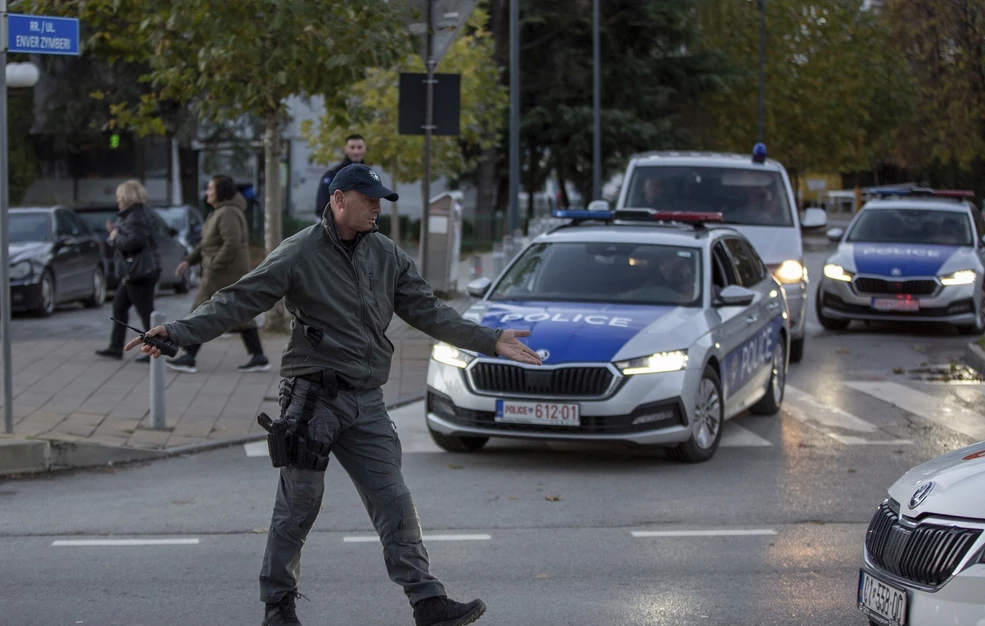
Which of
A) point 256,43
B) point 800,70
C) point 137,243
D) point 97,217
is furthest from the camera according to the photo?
point 800,70

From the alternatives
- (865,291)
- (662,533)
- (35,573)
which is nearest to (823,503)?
(662,533)

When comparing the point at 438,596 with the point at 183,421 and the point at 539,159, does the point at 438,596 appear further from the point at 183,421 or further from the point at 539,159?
the point at 539,159

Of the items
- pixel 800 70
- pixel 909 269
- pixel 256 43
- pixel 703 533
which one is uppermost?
pixel 800 70

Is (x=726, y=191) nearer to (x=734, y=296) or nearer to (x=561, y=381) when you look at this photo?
(x=734, y=296)

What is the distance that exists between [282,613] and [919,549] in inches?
93.7

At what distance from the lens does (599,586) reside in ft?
21.2

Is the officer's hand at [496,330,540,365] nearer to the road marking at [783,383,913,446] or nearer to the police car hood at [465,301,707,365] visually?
the police car hood at [465,301,707,365]

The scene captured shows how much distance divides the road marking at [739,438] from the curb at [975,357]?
187 inches

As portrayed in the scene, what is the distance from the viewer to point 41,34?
9711 millimetres

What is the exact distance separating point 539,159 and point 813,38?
38.4ft

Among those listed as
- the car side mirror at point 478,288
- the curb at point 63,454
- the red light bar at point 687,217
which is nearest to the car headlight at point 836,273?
the red light bar at point 687,217

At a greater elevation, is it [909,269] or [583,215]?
[583,215]

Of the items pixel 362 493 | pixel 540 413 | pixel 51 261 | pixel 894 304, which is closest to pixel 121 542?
pixel 362 493

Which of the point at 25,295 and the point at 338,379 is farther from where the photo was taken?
the point at 25,295
